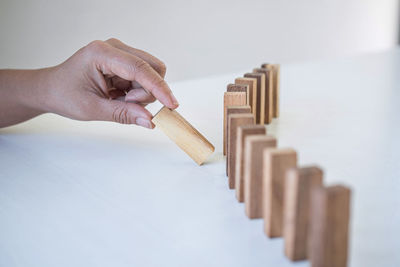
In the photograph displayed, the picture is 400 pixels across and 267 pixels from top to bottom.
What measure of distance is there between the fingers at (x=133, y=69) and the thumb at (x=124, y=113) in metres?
0.05

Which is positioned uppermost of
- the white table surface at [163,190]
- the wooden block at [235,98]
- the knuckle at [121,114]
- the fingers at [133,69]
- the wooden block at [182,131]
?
the fingers at [133,69]

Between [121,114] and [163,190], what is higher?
[121,114]

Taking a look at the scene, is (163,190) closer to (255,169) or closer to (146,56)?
(255,169)

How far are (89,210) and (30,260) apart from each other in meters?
0.14

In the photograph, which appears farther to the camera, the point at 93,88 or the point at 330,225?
the point at 93,88

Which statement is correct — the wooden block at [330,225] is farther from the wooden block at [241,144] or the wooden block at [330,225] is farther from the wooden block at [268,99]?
the wooden block at [268,99]

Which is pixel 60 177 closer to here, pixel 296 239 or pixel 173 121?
pixel 173 121

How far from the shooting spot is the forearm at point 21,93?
97 cm

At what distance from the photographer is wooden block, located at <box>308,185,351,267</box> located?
401 millimetres

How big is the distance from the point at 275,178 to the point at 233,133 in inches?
8.3

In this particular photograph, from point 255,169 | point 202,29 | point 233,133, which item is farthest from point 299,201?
point 202,29

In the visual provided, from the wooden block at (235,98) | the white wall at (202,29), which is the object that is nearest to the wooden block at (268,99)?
the wooden block at (235,98)

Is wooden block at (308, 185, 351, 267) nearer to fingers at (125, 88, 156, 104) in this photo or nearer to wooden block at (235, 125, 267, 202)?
wooden block at (235, 125, 267, 202)

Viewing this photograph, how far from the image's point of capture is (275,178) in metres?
0.51
